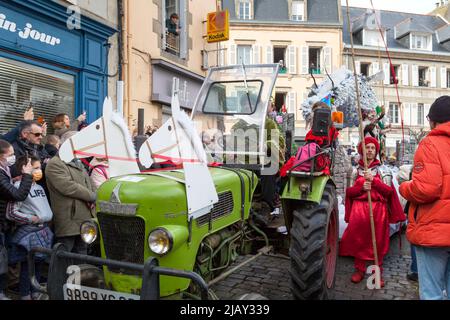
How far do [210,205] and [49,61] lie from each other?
17.2ft

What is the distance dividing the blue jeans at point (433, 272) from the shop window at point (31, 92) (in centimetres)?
571

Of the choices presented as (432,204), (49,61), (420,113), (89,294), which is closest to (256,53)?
(420,113)

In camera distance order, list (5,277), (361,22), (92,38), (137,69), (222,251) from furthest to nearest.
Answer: (361,22) < (137,69) < (92,38) < (5,277) < (222,251)

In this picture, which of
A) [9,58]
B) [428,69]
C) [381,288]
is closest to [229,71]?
[381,288]

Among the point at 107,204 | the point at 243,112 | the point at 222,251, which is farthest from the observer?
the point at 243,112

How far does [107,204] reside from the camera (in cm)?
270

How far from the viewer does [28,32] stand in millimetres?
6344

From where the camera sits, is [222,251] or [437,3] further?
[437,3]

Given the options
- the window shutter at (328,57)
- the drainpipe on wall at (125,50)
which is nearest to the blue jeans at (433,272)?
the drainpipe on wall at (125,50)

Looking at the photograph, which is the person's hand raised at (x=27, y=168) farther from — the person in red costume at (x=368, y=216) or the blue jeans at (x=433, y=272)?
the person in red costume at (x=368, y=216)

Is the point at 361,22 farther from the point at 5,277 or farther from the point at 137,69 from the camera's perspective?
the point at 5,277

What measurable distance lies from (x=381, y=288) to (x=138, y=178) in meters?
2.90

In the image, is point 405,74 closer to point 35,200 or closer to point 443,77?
point 443,77

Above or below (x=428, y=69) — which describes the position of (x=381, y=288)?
below
